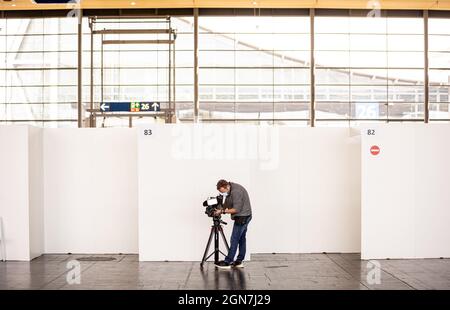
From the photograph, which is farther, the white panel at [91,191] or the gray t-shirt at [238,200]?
the white panel at [91,191]

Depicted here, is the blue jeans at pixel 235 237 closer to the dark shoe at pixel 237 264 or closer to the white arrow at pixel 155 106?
the dark shoe at pixel 237 264

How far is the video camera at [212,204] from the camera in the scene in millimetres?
10695

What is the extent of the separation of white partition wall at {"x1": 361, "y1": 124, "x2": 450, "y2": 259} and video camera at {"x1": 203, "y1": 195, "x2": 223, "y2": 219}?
273 cm

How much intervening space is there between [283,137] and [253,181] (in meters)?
1.06

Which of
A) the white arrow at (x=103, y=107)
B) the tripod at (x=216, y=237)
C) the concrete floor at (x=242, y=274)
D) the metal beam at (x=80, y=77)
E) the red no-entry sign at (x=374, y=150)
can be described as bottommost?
the concrete floor at (x=242, y=274)

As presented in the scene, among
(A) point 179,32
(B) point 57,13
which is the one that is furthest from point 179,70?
(B) point 57,13

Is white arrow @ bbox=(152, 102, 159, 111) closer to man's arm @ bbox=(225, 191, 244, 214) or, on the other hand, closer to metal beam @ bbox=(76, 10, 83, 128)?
metal beam @ bbox=(76, 10, 83, 128)

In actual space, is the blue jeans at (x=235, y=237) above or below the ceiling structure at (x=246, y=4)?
below

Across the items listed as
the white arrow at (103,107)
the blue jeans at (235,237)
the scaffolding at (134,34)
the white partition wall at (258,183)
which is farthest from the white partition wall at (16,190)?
the scaffolding at (134,34)

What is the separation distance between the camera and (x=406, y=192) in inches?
454

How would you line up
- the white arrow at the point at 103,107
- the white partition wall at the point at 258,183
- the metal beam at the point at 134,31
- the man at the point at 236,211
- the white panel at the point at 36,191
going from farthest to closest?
1. the metal beam at the point at 134,31
2. the white arrow at the point at 103,107
3. the white panel at the point at 36,191
4. the white partition wall at the point at 258,183
5. the man at the point at 236,211

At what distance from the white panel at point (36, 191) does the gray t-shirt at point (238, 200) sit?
3.96 m

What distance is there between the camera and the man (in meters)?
10.5

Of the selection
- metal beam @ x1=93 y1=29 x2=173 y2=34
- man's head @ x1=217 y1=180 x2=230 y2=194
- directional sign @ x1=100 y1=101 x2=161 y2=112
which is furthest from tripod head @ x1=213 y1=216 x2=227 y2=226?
metal beam @ x1=93 y1=29 x2=173 y2=34
